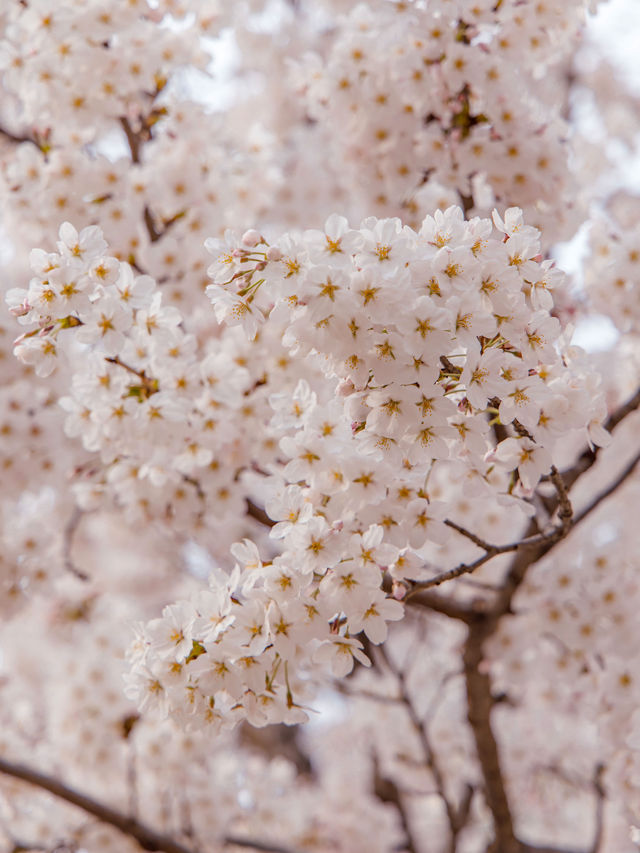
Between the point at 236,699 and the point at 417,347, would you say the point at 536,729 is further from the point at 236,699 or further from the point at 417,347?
the point at 417,347

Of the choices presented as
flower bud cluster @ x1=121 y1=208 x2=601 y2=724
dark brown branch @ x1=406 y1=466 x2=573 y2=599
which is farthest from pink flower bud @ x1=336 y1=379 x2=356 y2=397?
dark brown branch @ x1=406 y1=466 x2=573 y2=599

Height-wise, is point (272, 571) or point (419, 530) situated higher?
point (419, 530)

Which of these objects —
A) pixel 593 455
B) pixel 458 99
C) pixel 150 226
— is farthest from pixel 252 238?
pixel 150 226

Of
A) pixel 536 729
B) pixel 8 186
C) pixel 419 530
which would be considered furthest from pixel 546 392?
pixel 536 729

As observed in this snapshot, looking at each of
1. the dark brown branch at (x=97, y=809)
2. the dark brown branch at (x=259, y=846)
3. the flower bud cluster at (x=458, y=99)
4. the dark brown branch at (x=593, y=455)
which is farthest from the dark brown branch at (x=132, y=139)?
the dark brown branch at (x=259, y=846)

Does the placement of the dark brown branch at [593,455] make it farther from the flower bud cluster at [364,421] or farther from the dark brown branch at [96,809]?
the dark brown branch at [96,809]

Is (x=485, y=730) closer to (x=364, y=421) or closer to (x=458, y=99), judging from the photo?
(x=364, y=421)
